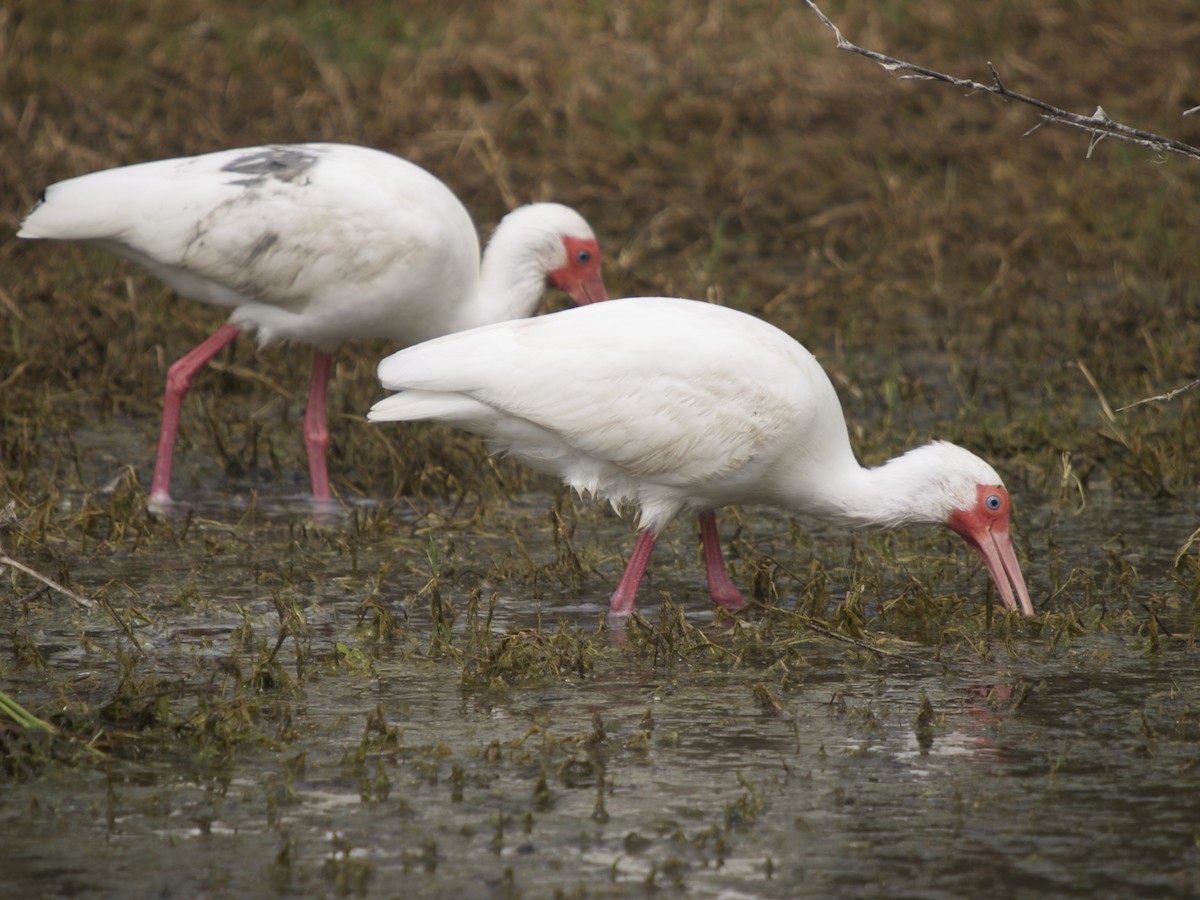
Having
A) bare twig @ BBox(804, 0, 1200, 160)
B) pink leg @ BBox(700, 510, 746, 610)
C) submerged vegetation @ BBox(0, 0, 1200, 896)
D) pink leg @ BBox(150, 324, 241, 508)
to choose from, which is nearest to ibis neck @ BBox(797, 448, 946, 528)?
submerged vegetation @ BBox(0, 0, 1200, 896)

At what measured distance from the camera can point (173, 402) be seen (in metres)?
7.23

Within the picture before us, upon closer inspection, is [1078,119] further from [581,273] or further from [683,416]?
[581,273]

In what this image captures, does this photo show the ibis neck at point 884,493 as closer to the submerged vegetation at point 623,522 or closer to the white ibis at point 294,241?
the submerged vegetation at point 623,522

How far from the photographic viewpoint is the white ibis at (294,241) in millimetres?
6922

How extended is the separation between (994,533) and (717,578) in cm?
90

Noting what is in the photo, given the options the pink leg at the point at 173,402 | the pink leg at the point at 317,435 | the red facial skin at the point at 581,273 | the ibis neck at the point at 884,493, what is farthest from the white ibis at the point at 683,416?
the red facial skin at the point at 581,273

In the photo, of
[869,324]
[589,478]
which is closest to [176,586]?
[589,478]

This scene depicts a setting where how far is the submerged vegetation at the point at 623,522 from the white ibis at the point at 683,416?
0.95 feet

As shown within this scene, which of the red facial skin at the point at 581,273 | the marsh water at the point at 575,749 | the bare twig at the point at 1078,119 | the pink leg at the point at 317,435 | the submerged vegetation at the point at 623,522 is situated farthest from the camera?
the red facial skin at the point at 581,273

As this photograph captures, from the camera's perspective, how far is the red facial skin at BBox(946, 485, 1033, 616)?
18.5ft

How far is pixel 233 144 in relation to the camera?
10.3 m

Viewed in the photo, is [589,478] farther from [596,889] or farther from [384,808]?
[596,889]

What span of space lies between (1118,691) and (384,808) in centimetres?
212

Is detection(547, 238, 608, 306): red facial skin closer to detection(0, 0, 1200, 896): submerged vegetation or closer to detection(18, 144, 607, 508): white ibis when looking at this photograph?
detection(18, 144, 607, 508): white ibis
